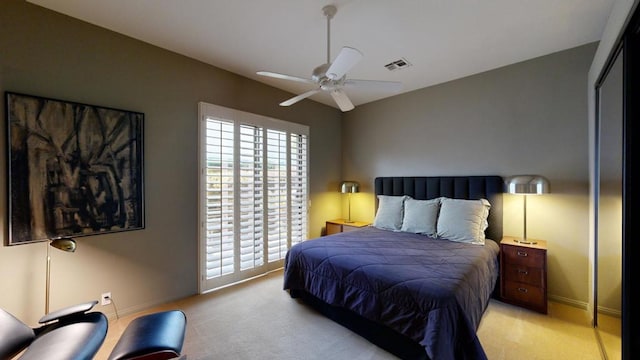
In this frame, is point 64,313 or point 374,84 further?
point 374,84

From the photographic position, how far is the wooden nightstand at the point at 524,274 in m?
2.65

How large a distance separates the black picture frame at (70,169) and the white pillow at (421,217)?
3255 millimetres

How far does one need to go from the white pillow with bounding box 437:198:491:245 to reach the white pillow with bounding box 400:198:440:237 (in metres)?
0.09

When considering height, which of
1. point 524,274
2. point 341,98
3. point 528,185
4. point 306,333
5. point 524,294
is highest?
point 341,98

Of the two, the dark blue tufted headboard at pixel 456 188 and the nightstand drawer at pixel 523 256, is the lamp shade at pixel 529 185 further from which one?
the nightstand drawer at pixel 523 256

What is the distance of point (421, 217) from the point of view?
11.2 feet

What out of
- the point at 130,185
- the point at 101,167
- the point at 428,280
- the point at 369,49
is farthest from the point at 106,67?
the point at 428,280

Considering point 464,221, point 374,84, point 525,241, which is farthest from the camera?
point 464,221

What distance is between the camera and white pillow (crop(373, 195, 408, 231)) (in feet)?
12.1

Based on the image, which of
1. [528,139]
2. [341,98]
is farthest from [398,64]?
[528,139]

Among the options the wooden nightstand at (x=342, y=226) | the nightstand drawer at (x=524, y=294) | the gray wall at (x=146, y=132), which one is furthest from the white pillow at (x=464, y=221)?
the gray wall at (x=146, y=132)

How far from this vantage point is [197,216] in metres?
3.13

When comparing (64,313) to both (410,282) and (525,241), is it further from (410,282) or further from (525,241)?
(525,241)

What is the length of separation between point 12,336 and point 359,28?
353 centimetres
